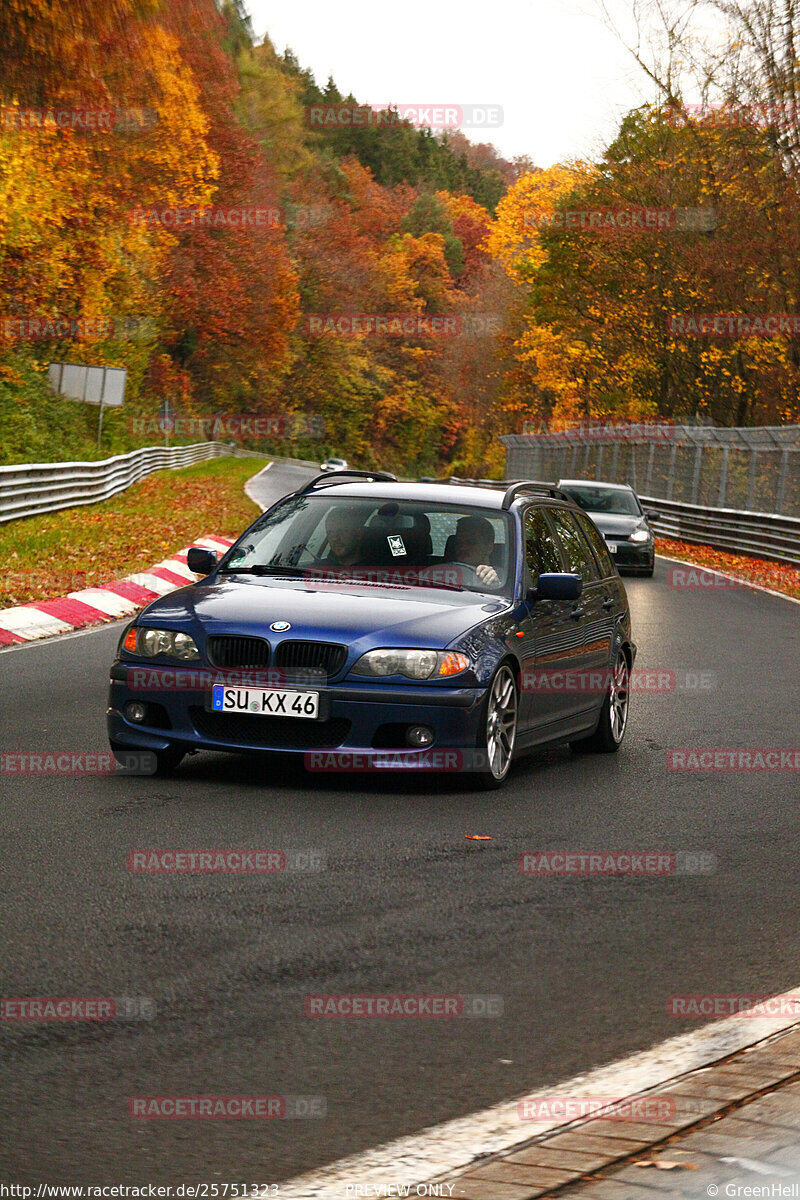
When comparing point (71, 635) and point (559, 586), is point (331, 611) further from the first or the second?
point (71, 635)

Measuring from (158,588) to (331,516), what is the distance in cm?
1055

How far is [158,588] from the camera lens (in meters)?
19.9

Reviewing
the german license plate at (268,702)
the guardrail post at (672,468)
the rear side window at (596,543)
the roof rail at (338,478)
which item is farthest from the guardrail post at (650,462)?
the german license plate at (268,702)

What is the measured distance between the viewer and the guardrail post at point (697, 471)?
42.8 metres

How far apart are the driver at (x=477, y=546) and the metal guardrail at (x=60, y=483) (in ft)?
52.9

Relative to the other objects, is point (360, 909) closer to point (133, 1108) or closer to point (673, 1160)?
point (133, 1108)

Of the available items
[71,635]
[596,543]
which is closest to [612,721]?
[596,543]

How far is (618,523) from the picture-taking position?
2934 centimetres

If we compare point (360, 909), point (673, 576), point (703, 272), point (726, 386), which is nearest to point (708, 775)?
point (360, 909)

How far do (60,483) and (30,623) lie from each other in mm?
14887

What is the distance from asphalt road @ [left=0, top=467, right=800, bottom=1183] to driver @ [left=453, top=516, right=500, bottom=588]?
3.56 ft

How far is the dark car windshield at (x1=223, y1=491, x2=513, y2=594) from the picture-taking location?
9242mm

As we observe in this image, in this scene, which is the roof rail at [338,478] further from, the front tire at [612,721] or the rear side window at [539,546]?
the front tire at [612,721]

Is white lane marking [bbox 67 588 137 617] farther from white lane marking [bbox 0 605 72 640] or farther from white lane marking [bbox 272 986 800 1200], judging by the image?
white lane marking [bbox 272 986 800 1200]
